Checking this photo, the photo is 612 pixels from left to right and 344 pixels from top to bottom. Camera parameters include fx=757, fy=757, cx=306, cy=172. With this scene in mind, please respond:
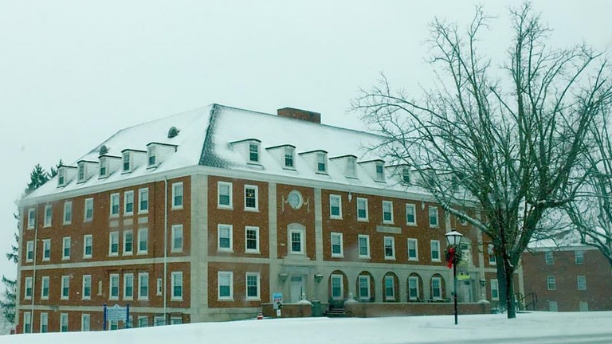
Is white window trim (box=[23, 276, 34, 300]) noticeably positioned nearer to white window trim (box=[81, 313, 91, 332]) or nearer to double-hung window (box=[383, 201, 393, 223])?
white window trim (box=[81, 313, 91, 332])

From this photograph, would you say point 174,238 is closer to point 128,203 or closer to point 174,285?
point 174,285

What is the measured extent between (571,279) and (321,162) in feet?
124

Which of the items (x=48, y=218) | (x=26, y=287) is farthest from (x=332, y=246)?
(x=26, y=287)

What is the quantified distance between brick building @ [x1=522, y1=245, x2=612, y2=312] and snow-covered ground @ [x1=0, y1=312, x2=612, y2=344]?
46.8m

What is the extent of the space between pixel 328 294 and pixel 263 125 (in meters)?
12.4

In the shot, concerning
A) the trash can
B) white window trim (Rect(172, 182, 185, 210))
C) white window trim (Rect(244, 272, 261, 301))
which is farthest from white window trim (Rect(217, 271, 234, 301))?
the trash can

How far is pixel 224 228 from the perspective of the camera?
44094mm

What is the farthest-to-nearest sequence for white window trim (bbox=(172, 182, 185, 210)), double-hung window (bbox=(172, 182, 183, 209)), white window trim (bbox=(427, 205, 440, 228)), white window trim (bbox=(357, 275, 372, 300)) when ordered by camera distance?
white window trim (bbox=(427, 205, 440, 228)) < white window trim (bbox=(357, 275, 372, 300)) < double-hung window (bbox=(172, 182, 183, 209)) < white window trim (bbox=(172, 182, 185, 210))

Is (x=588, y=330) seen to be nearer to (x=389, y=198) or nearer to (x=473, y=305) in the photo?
(x=473, y=305)

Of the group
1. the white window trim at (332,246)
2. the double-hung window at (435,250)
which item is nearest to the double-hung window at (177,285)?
the white window trim at (332,246)

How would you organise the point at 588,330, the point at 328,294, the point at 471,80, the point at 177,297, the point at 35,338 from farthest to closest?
the point at 328,294, the point at 177,297, the point at 471,80, the point at 588,330, the point at 35,338

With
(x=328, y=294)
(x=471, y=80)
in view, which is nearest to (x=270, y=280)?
(x=328, y=294)

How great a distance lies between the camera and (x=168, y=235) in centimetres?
4444

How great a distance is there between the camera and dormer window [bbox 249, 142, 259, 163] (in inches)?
1823
